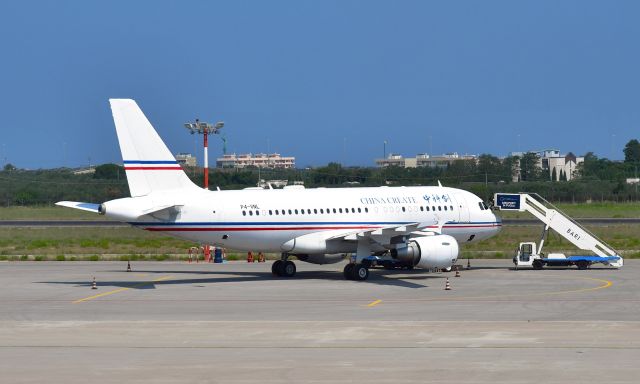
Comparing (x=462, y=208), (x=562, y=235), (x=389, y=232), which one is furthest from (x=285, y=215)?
(x=562, y=235)

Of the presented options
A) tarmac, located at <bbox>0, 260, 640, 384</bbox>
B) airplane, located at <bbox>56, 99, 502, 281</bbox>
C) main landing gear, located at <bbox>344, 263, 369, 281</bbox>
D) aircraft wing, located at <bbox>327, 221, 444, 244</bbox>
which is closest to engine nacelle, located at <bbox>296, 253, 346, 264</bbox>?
airplane, located at <bbox>56, 99, 502, 281</bbox>

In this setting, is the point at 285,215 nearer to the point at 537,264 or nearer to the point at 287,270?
the point at 287,270

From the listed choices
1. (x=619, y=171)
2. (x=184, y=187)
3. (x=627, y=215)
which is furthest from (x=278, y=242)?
(x=619, y=171)

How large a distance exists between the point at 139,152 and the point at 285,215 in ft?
22.8

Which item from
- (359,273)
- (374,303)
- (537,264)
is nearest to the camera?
(374,303)

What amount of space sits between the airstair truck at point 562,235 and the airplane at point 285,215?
10.9 feet

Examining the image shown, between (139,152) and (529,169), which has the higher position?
(529,169)

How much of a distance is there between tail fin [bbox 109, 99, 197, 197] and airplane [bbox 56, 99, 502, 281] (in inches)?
1.6

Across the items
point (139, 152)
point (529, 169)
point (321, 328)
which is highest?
point (529, 169)

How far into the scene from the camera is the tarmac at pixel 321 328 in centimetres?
2245

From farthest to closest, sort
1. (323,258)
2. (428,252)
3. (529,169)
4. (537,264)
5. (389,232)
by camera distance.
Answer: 1. (529,169)
2. (537,264)
3. (323,258)
4. (389,232)
5. (428,252)

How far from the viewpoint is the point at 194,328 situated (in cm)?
2966

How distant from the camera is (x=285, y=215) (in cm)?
4525

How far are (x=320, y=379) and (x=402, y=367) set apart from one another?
7.43 feet
